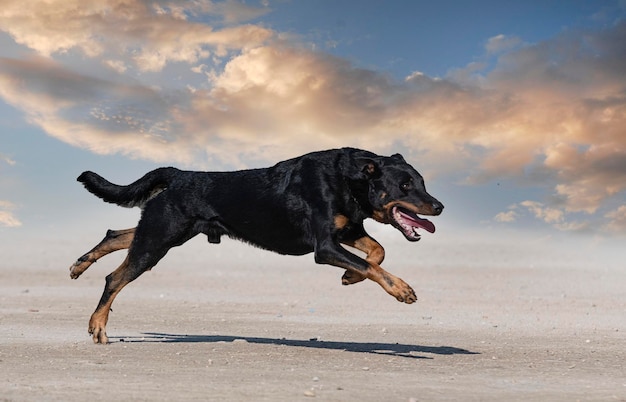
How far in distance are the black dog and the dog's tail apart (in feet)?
0.05

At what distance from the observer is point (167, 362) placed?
30.1ft

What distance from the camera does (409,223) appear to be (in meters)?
9.80

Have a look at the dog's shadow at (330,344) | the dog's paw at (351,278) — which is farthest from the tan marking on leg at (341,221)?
the dog's shadow at (330,344)

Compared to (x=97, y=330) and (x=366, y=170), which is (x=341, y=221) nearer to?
(x=366, y=170)

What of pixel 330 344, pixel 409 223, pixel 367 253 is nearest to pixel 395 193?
pixel 409 223

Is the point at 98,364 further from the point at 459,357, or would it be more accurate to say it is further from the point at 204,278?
the point at 204,278

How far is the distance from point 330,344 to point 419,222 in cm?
239

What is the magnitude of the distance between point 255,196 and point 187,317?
626 cm

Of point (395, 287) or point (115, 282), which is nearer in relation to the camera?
point (395, 287)

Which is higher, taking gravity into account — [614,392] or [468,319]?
[468,319]

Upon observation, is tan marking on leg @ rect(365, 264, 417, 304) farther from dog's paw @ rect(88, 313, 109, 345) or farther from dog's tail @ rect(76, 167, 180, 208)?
dog's paw @ rect(88, 313, 109, 345)

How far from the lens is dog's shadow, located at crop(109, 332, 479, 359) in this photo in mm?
10685

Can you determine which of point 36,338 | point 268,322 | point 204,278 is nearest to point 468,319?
point 268,322

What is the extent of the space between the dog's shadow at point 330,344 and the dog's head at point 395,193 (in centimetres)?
145
